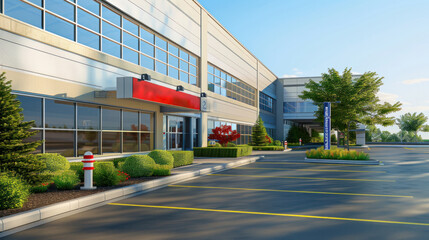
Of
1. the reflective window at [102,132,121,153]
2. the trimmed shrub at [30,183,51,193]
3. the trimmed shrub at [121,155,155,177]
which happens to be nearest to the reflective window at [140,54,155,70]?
the reflective window at [102,132,121,153]

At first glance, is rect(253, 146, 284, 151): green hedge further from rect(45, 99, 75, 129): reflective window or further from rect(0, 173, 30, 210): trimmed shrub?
rect(0, 173, 30, 210): trimmed shrub

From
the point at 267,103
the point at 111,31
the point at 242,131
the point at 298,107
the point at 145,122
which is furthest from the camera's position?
the point at 298,107

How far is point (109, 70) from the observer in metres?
17.9

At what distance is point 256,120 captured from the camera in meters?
46.4

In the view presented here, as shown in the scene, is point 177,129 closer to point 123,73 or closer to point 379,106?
point 123,73

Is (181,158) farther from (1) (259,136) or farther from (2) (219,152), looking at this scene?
(1) (259,136)

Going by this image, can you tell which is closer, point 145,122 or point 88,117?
point 88,117

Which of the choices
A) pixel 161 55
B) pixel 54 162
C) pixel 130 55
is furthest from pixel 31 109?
pixel 161 55

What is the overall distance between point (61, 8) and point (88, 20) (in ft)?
5.61

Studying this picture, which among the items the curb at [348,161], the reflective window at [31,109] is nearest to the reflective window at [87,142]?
the reflective window at [31,109]

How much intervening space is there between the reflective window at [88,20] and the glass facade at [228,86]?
15699 mm

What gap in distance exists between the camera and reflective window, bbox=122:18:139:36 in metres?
19.5

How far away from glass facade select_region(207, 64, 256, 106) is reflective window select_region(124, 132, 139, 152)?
12.6m

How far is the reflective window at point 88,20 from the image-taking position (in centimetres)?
1609
